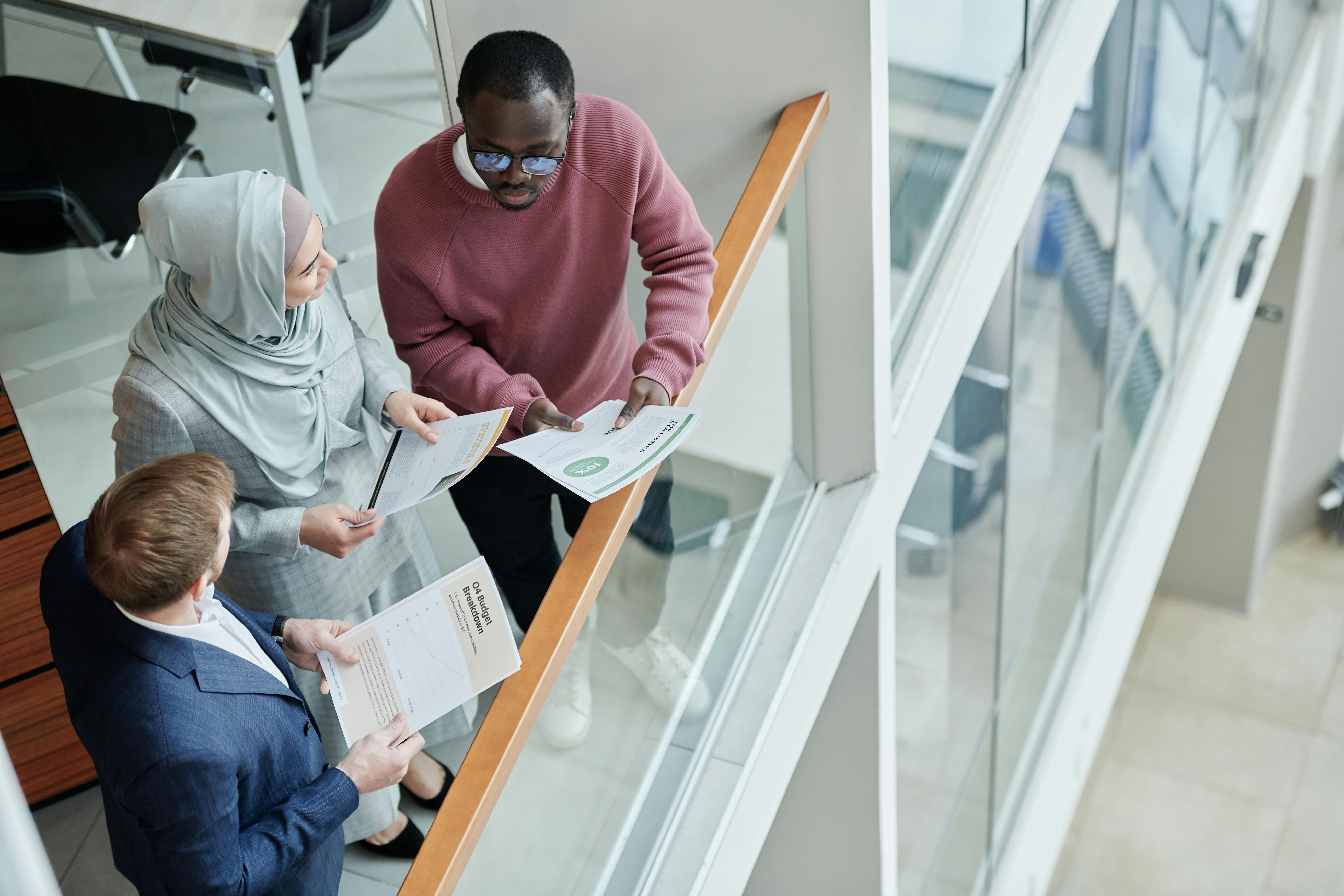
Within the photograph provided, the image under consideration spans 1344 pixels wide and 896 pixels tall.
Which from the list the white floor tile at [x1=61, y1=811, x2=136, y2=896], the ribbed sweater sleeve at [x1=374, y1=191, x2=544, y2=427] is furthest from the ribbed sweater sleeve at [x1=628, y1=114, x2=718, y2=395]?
the white floor tile at [x1=61, y1=811, x2=136, y2=896]

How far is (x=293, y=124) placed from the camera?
11.9ft

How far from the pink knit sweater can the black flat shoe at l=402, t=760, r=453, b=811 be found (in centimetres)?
65

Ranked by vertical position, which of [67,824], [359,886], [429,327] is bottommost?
[67,824]

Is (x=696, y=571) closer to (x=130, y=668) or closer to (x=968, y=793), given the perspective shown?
(x=130, y=668)

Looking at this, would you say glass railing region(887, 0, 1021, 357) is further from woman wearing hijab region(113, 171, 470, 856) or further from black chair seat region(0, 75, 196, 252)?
black chair seat region(0, 75, 196, 252)

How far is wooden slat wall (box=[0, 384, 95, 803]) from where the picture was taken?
2.62 m

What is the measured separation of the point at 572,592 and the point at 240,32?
Answer: 2381mm

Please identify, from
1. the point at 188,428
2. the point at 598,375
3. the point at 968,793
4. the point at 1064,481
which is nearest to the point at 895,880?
the point at 968,793

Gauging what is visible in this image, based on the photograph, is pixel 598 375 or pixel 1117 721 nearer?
pixel 598 375

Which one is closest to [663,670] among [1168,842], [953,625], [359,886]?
[359,886]

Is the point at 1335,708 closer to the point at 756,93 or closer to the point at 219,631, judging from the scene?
the point at 756,93

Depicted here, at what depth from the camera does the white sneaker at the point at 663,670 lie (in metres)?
2.29

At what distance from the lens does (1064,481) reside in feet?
17.9

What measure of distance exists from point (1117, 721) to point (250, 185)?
30.5ft
